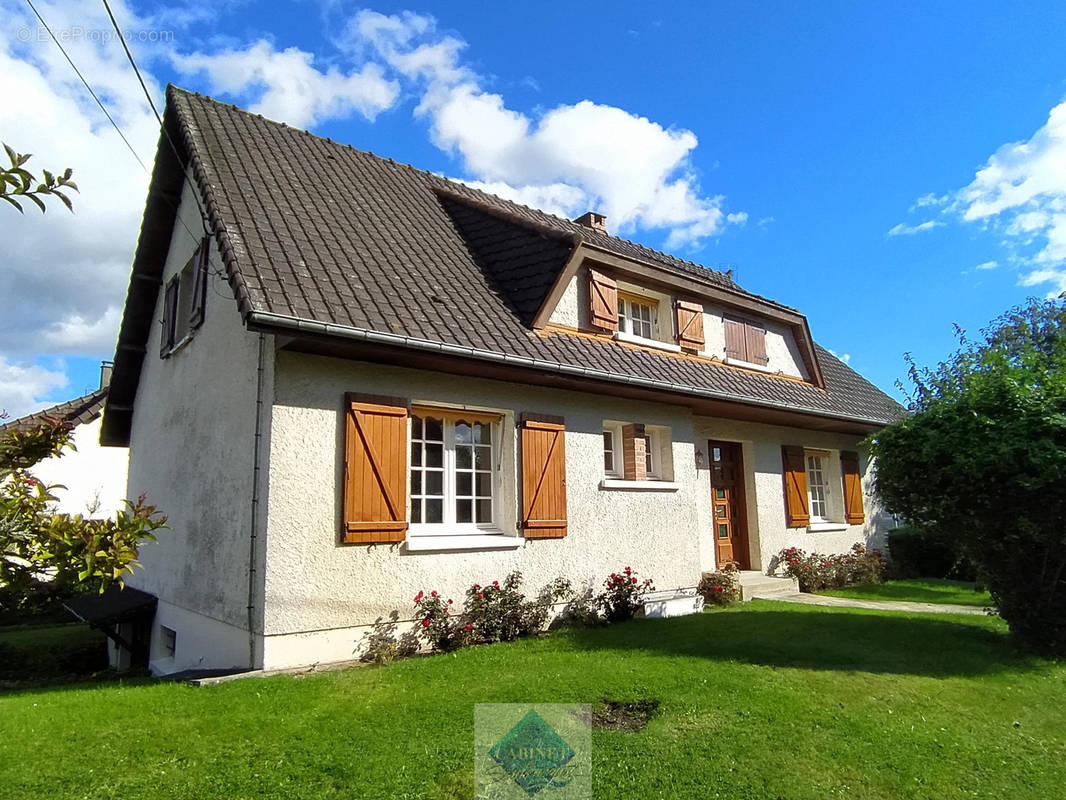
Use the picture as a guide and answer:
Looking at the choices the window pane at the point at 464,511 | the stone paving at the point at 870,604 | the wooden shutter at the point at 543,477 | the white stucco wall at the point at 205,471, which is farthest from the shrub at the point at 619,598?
the white stucco wall at the point at 205,471

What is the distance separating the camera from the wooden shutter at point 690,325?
1102 centimetres

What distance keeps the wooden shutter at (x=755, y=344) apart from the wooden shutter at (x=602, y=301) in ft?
11.4

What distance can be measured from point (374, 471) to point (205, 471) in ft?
7.56

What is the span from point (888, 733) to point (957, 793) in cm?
69

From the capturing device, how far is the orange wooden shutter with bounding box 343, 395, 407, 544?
22.0 feet

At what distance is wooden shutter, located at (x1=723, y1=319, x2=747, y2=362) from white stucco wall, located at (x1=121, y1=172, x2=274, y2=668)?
7.87 m

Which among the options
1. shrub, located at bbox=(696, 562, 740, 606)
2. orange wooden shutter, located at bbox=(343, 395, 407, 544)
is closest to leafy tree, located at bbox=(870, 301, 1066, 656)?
shrub, located at bbox=(696, 562, 740, 606)

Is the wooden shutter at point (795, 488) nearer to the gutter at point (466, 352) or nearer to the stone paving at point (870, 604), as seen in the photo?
the stone paving at point (870, 604)

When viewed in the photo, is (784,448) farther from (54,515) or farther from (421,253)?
(54,515)

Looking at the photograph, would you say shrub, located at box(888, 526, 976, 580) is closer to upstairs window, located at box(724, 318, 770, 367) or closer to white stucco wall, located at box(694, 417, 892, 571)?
white stucco wall, located at box(694, 417, 892, 571)

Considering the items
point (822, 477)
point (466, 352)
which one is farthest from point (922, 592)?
point (466, 352)

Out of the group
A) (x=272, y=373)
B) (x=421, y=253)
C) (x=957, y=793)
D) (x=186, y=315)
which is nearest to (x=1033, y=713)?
(x=957, y=793)

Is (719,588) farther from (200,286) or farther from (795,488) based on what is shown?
(200,286)

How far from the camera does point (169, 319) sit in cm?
1025
